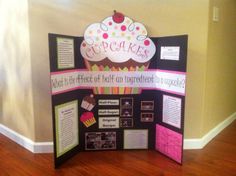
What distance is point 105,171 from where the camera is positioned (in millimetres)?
2229

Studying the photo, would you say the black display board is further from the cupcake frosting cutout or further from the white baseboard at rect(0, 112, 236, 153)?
the white baseboard at rect(0, 112, 236, 153)

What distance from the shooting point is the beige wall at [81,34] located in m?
2.41

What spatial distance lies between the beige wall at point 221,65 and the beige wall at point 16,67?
1.90m

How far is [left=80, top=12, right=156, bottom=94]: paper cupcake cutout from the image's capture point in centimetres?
243

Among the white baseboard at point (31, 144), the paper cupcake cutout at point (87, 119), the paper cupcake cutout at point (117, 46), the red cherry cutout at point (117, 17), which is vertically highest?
the red cherry cutout at point (117, 17)

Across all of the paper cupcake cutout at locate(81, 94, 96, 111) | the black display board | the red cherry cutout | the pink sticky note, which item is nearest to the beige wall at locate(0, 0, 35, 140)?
the black display board

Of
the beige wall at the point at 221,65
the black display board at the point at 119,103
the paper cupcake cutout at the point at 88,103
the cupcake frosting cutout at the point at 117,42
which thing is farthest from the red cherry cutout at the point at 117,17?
the beige wall at the point at 221,65

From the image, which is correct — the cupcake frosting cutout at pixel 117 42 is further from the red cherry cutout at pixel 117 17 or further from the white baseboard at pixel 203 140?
the white baseboard at pixel 203 140

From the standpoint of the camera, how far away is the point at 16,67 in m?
2.65

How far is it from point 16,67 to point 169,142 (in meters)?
1.82

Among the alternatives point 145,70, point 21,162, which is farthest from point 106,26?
point 21,162

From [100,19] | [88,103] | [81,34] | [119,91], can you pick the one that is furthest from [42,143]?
[100,19]

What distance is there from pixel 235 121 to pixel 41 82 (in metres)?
2.86

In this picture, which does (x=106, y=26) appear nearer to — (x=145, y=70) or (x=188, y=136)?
(x=145, y=70)
